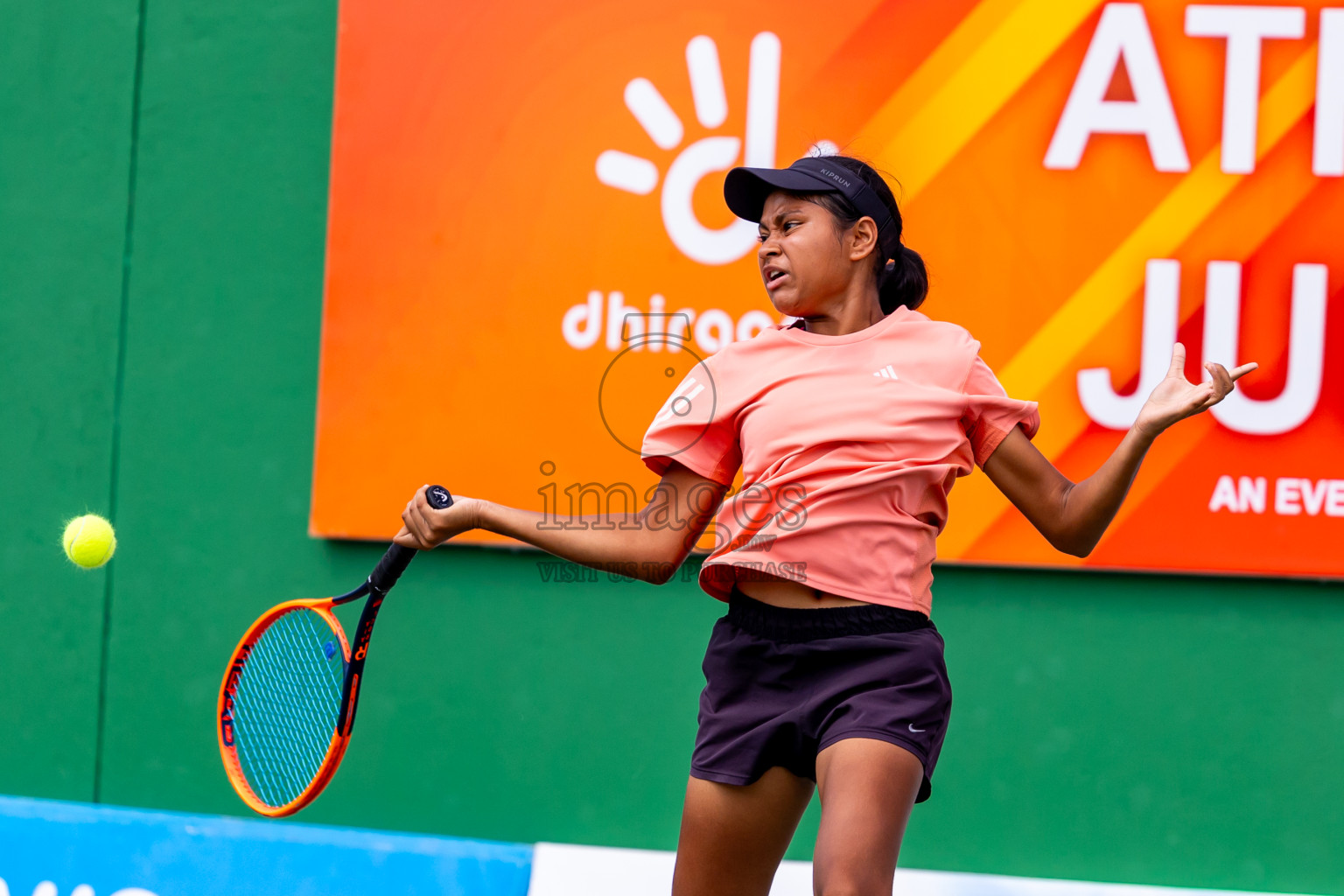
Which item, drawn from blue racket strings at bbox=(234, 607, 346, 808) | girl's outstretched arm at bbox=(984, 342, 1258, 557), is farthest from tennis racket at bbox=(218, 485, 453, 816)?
girl's outstretched arm at bbox=(984, 342, 1258, 557)

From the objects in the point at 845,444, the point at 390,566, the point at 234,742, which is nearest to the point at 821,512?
the point at 845,444

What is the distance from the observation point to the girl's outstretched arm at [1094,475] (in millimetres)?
1962

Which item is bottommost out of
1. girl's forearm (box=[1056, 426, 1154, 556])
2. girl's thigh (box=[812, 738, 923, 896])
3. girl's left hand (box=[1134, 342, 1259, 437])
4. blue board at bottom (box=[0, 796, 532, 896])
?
blue board at bottom (box=[0, 796, 532, 896])

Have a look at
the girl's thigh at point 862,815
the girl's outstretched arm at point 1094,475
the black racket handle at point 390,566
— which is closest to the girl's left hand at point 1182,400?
the girl's outstretched arm at point 1094,475

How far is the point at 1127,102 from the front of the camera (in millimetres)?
3283

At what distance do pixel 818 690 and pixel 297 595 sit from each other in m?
2.04

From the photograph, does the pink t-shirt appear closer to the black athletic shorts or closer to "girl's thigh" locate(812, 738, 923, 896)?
the black athletic shorts

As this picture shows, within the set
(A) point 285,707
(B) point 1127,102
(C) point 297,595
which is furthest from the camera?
(C) point 297,595

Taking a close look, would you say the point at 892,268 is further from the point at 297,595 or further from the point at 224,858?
the point at 224,858

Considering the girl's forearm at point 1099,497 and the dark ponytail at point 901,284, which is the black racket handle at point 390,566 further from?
the girl's forearm at point 1099,497

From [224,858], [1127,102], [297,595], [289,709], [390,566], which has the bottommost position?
[224,858]

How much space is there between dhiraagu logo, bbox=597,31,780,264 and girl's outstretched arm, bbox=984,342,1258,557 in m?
1.42

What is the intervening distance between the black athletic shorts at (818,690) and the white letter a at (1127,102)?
1791 millimetres

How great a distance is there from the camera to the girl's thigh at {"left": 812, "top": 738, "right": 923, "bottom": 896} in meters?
1.82
